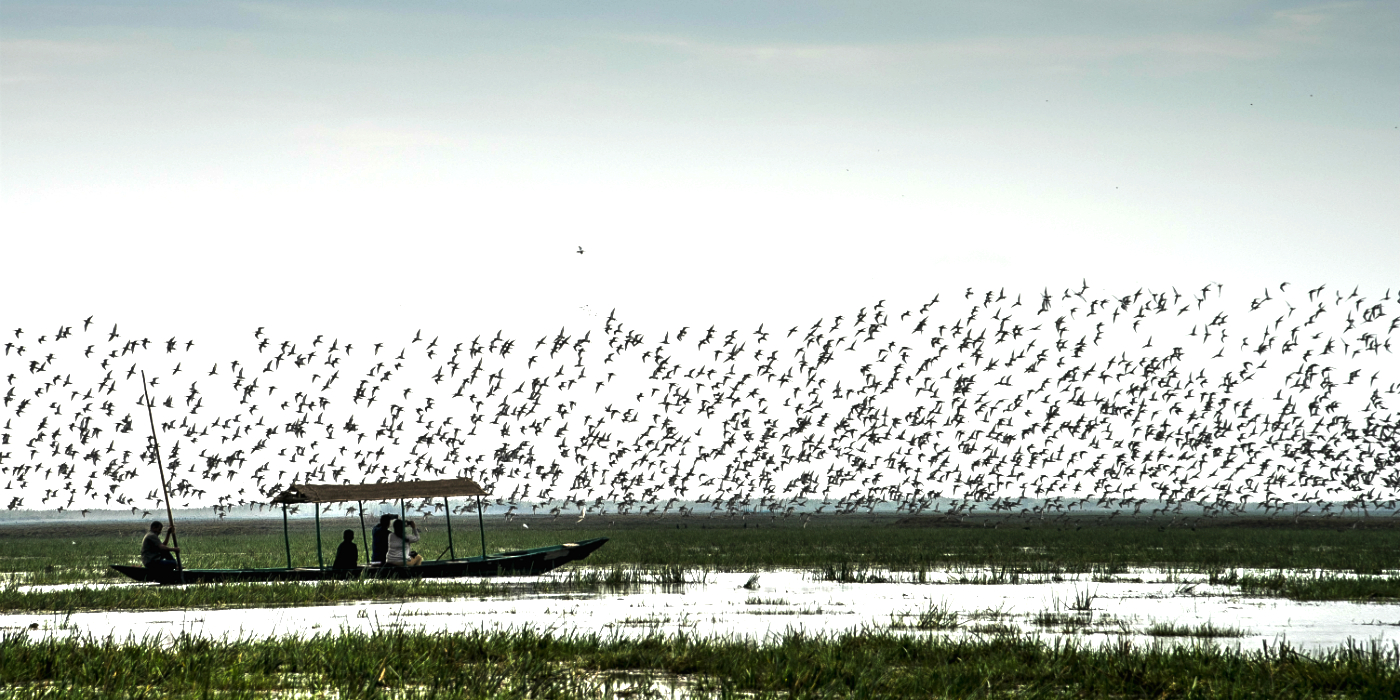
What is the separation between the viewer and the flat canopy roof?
90.3 feet

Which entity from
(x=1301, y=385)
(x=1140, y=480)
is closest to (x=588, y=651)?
(x=1301, y=385)

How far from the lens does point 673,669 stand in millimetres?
13336

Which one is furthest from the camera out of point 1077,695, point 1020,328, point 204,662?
point 1020,328

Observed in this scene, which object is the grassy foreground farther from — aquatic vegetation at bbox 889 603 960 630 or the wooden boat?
the wooden boat

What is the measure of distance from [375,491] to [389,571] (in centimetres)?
203

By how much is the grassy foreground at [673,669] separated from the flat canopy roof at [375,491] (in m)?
13.3

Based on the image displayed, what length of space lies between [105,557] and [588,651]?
36411 millimetres

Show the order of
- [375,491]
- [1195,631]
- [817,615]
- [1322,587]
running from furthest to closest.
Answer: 1. [375,491]
2. [1322,587]
3. [817,615]
4. [1195,631]

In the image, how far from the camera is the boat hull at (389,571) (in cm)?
2653

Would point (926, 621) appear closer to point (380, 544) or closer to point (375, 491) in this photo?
point (380, 544)

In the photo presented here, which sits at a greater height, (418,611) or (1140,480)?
(418,611)

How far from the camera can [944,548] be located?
46.0 meters

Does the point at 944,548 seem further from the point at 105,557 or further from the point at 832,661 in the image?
the point at 832,661

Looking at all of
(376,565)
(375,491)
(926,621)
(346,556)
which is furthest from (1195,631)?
(375,491)
